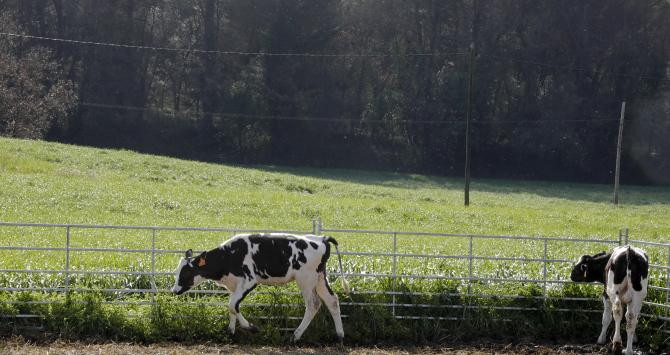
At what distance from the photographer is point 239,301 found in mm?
9070

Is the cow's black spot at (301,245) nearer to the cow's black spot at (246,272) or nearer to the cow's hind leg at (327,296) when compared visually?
the cow's hind leg at (327,296)

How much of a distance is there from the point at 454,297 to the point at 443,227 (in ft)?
39.8

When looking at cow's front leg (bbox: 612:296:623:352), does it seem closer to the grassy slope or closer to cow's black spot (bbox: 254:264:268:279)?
cow's black spot (bbox: 254:264:268:279)

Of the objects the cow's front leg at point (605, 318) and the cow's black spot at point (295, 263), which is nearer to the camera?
the cow's black spot at point (295, 263)

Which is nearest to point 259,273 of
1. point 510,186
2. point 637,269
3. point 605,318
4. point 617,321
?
point 617,321

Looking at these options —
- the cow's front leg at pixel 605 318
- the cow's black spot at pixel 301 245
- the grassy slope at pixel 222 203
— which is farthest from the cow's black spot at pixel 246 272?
the grassy slope at pixel 222 203

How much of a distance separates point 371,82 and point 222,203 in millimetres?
37882

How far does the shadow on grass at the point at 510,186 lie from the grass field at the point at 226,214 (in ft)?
8.93

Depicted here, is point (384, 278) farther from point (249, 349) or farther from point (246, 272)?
point (249, 349)

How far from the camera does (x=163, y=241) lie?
15.5 m

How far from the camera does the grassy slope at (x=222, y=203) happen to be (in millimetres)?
20562

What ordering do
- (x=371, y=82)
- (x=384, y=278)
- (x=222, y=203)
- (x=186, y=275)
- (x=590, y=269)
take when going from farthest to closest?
1. (x=371, y=82)
2. (x=222, y=203)
3. (x=384, y=278)
4. (x=590, y=269)
5. (x=186, y=275)

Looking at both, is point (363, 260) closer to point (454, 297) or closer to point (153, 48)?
point (454, 297)

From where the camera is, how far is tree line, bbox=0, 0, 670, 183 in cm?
5466
